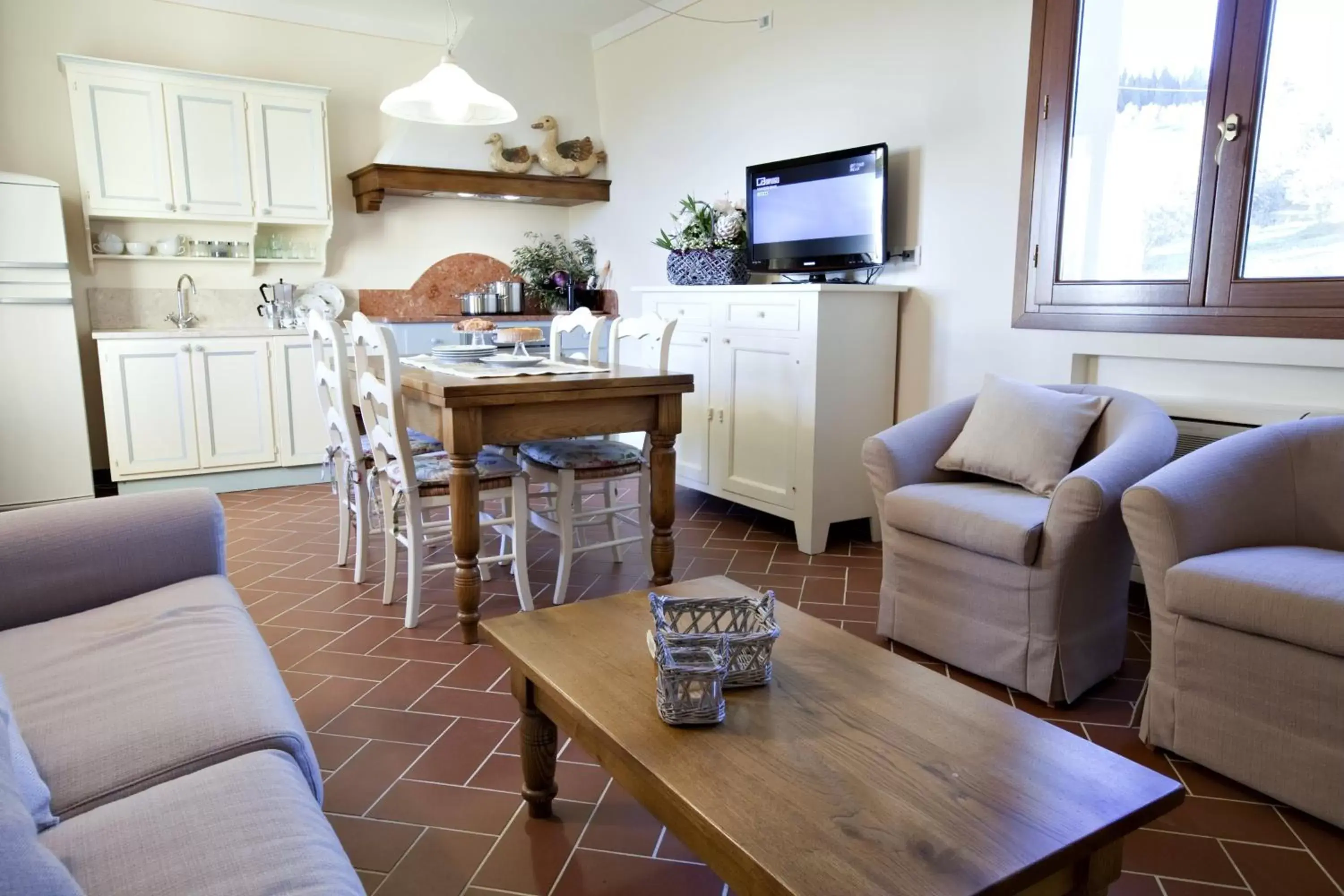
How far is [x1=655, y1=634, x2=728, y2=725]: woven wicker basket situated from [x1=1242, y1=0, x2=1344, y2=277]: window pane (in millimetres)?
2430

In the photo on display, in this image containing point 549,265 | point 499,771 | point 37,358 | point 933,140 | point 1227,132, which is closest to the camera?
point 499,771

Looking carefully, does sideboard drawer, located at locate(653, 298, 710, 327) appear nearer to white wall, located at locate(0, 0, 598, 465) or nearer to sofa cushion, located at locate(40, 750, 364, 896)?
white wall, located at locate(0, 0, 598, 465)

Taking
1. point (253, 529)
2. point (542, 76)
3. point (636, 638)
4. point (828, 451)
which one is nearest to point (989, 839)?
point (636, 638)

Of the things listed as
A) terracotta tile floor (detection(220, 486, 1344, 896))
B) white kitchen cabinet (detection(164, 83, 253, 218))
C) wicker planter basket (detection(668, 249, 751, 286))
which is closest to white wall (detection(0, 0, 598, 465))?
white kitchen cabinet (detection(164, 83, 253, 218))

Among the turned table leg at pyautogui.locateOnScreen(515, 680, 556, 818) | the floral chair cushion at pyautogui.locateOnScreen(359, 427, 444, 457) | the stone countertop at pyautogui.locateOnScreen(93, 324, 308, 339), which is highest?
the stone countertop at pyautogui.locateOnScreen(93, 324, 308, 339)

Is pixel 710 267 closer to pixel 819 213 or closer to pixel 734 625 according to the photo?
pixel 819 213

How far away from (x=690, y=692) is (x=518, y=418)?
1559mm

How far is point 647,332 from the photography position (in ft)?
11.5

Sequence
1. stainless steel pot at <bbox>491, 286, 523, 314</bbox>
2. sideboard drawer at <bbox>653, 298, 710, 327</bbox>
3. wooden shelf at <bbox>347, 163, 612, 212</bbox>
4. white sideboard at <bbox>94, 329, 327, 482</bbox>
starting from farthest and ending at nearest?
stainless steel pot at <bbox>491, 286, 523, 314</bbox> < wooden shelf at <bbox>347, 163, 612, 212</bbox> < white sideboard at <bbox>94, 329, 327, 482</bbox> < sideboard drawer at <bbox>653, 298, 710, 327</bbox>

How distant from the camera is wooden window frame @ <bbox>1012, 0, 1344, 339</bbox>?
2707mm

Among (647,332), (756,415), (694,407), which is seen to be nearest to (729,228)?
(694,407)

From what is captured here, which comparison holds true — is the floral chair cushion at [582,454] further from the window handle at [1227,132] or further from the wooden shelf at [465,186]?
the wooden shelf at [465,186]

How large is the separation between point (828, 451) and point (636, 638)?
218cm

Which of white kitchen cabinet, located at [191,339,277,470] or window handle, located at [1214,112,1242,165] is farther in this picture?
white kitchen cabinet, located at [191,339,277,470]
